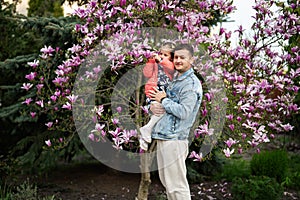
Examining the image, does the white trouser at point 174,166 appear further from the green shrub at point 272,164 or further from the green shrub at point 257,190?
the green shrub at point 272,164

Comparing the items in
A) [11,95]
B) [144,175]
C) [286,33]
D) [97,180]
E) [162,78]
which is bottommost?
[97,180]

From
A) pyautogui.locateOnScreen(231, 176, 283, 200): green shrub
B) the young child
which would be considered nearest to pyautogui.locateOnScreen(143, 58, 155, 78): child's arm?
the young child

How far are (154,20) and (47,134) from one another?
2.39 meters

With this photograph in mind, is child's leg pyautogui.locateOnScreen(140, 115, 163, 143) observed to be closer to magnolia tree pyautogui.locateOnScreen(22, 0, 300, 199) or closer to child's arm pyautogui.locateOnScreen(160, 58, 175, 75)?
child's arm pyautogui.locateOnScreen(160, 58, 175, 75)

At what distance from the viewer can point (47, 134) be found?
216 inches

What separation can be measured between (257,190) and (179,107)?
7.33 feet

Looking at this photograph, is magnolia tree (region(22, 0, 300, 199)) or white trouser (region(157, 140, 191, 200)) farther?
magnolia tree (region(22, 0, 300, 199))

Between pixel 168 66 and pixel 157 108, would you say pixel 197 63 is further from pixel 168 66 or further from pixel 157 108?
pixel 157 108

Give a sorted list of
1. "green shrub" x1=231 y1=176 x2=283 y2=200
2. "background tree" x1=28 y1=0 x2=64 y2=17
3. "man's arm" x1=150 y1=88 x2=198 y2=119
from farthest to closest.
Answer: "background tree" x1=28 y1=0 x2=64 y2=17
"green shrub" x1=231 y1=176 x2=283 y2=200
"man's arm" x1=150 y1=88 x2=198 y2=119

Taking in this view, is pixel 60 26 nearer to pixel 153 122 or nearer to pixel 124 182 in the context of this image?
pixel 124 182

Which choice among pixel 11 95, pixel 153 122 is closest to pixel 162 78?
pixel 153 122

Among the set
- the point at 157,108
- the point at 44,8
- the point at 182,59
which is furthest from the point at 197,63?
the point at 44,8

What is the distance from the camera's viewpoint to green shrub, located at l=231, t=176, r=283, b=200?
14.4 feet

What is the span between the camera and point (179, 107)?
2580 millimetres
